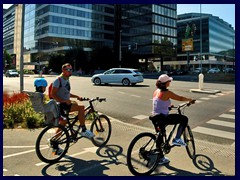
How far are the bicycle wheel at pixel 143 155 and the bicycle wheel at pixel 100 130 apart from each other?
5.36 ft

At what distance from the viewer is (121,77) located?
946 inches

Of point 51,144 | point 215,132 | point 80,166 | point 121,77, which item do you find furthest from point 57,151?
point 121,77

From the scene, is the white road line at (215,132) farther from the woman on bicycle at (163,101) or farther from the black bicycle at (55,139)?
the black bicycle at (55,139)

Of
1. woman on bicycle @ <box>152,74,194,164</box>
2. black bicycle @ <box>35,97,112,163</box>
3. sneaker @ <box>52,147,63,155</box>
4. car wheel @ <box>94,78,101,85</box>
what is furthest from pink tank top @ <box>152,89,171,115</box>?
car wheel @ <box>94,78,101,85</box>

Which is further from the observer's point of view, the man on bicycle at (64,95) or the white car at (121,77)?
the white car at (121,77)

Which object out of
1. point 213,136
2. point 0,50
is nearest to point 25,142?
point 0,50

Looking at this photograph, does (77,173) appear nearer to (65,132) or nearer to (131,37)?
(65,132)

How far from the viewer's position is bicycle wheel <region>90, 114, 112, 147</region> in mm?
6176

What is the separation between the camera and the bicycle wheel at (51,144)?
495 centimetres

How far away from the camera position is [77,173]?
14.9 feet

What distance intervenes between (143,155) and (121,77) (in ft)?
63.9

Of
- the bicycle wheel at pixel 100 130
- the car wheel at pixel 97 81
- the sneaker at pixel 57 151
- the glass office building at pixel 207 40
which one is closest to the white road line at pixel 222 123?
the bicycle wheel at pixel 100 130

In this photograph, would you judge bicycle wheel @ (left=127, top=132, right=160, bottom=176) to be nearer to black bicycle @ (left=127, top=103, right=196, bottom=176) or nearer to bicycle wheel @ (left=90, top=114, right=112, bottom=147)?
black bicycle @ (left=127, top=103, right=196, bottom=176)
